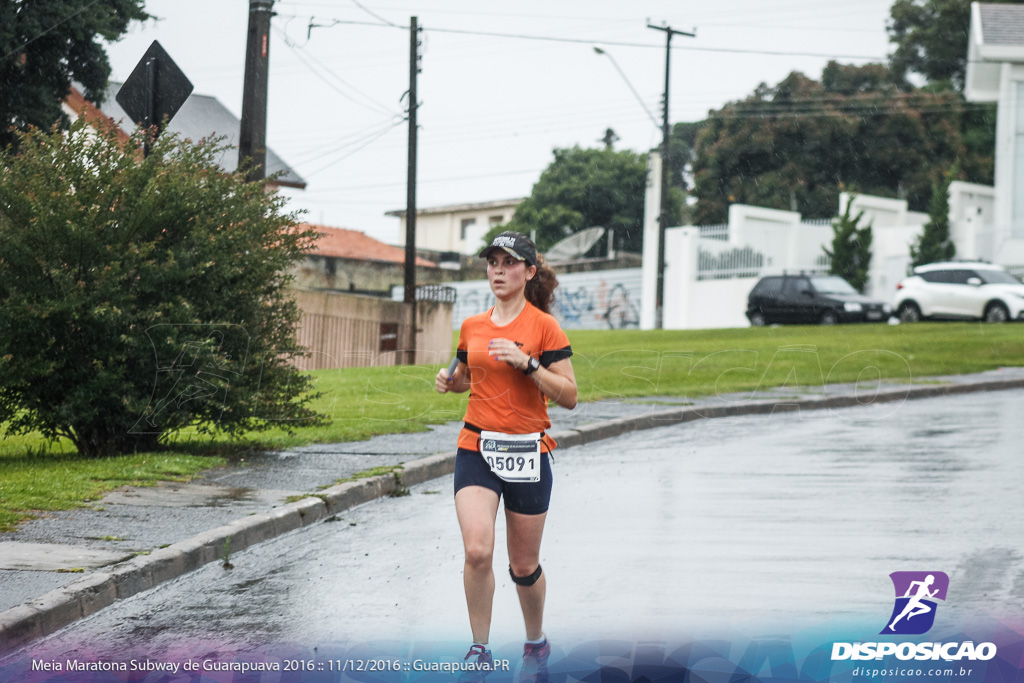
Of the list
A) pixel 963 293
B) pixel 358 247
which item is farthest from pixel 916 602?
pixel 358 247

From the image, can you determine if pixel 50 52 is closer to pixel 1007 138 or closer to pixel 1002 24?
pixel 1007 138

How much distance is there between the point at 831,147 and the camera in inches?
2132

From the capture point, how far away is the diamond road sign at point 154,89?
1087cm

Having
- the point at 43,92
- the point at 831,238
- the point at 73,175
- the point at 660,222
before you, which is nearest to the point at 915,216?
the point at 831,238

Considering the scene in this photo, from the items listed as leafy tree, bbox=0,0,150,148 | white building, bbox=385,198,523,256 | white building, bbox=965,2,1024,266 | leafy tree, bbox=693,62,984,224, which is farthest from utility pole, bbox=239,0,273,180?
white building, bbox=385,198,523,256

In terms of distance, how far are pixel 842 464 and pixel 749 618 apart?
5.75 m

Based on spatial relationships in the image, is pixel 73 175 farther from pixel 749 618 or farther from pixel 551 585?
pixel 749 618

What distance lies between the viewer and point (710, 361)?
23141mm

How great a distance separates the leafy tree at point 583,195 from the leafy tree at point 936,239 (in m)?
26.4

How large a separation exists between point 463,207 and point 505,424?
69.6m

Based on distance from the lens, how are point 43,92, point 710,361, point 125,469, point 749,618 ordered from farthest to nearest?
1. point 710,361
2. point 43,92
3. point 125,469
4. point 749,618

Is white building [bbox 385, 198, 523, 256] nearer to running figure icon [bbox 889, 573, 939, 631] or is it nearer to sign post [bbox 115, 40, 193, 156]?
sign post [bbox 115, 40, 193, 156]

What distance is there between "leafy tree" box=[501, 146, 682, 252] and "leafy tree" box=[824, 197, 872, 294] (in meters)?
25.3

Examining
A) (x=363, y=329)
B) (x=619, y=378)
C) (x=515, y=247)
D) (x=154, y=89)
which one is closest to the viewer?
(x=515, y=247)
